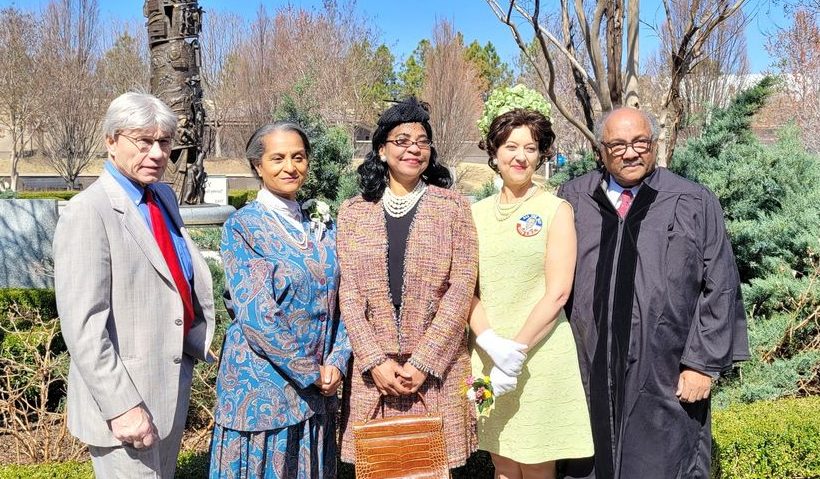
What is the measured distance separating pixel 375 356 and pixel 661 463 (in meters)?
1.25

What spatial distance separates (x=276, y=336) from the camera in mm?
2596

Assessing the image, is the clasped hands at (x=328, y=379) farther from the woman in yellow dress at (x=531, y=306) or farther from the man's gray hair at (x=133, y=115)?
the man's gray hair at (x=133, y=115)

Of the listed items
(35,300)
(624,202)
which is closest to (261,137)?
(624,202)

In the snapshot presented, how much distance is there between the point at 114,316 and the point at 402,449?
1.18 metres

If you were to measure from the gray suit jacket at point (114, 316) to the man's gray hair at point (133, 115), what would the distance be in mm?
170

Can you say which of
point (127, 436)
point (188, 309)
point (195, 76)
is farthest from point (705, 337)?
point (195, 76)

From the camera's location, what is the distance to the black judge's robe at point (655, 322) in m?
2.81

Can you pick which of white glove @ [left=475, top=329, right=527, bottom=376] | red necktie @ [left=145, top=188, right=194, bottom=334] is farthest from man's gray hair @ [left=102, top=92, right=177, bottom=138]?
white glove @ [left=475, top=329, right=527, bottom=376]

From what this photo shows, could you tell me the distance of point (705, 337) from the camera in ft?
9.15

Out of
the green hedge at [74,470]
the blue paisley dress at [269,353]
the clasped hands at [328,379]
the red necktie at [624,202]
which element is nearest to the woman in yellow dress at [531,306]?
the red necktie at [624,202]

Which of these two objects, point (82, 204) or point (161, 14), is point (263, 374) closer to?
point (82, 204)

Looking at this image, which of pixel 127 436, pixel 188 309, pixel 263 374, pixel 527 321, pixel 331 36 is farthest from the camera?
pixel 331 36

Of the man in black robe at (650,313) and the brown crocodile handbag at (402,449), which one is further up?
the man in black robe at (650,313)

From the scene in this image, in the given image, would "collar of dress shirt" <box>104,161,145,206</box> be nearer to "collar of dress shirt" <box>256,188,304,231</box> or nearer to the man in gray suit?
the man in gray suit
